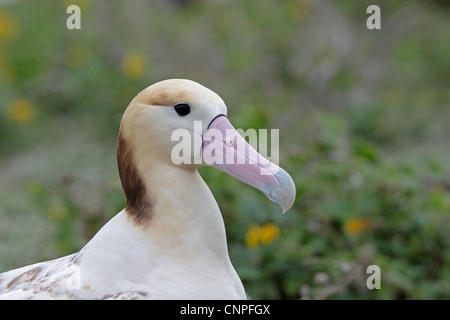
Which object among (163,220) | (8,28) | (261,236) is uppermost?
(8,28)

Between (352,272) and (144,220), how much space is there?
0.86 m

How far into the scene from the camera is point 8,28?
4609mm

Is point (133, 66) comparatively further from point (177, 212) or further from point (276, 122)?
point (177, 212)

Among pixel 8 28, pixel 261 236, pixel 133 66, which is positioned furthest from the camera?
pixel 8 28

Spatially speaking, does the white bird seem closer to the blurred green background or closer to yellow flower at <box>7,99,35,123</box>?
the blurred green background

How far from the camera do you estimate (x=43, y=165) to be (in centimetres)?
382

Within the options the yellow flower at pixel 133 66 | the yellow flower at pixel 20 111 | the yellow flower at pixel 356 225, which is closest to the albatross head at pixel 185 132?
the yellow flower at pixel 356 225

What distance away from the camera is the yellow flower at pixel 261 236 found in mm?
2562

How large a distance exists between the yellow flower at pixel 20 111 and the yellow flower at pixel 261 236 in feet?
6.33

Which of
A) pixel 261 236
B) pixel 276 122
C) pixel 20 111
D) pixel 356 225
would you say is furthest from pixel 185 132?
pixel 20 111

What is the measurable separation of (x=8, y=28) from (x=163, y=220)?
10.4ft

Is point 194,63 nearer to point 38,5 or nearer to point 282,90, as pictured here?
point 282,90

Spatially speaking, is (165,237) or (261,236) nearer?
(165,237)

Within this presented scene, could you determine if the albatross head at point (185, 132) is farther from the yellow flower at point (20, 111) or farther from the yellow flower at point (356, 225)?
the yellow flower at point (20, 111)
